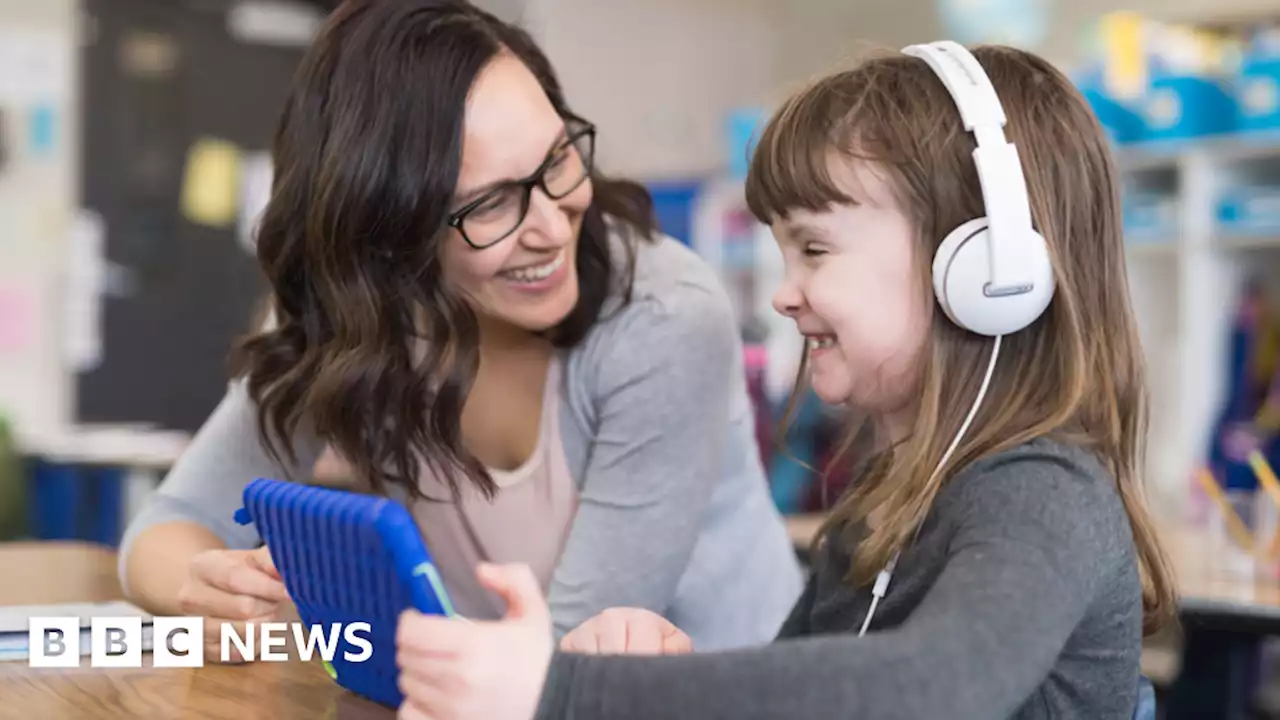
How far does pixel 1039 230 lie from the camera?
86 centimetres

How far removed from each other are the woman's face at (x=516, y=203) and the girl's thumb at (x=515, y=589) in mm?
545

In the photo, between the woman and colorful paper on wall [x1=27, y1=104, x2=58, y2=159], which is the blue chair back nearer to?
the woman

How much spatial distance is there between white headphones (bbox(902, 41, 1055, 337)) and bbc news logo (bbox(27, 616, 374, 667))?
1.51ft

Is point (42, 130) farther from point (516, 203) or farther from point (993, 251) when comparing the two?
point (993, 251)

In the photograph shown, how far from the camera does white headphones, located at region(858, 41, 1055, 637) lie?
0.82m

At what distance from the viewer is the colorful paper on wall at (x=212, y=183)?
15.4 feet

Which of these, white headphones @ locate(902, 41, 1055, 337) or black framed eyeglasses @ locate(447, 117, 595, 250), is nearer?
white headphones @ locate(902, 41, 1055, 337)

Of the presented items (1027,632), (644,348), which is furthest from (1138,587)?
(644,348)

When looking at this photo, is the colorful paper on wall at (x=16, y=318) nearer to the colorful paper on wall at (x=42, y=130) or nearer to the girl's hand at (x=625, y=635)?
the colorful paper on wall at (x=42, y=130)

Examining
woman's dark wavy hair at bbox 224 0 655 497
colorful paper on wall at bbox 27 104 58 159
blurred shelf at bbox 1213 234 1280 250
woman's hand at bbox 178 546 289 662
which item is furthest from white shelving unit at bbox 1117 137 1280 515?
colorful paper on wall at bbox 27 104 58 159

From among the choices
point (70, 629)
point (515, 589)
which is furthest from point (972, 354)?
point (70, 629)

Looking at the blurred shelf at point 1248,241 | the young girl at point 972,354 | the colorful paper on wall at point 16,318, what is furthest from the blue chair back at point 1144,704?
the colorful paper on wall at point 16,318

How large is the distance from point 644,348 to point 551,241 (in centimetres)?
13

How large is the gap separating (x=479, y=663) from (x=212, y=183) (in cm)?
444
